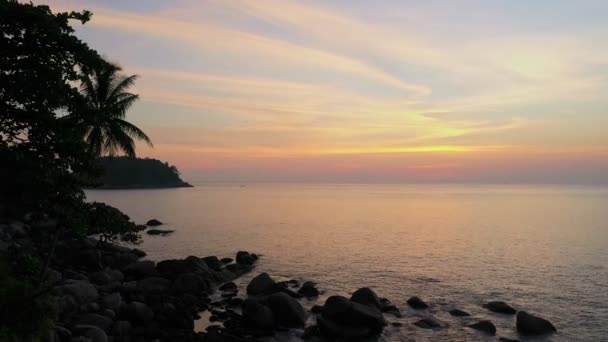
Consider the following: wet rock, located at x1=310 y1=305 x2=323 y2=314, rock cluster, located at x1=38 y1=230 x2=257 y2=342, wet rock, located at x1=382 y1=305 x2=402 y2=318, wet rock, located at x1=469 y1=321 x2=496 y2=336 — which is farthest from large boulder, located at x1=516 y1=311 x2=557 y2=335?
rock cluster, located at x1=38 y1=230 x2=257 y2=342

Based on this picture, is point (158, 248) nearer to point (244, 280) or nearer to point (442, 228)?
point (244, 280)

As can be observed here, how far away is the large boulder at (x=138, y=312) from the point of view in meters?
16.8

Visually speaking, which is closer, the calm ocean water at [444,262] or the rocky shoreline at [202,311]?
the rocky shoreline at [202,311]

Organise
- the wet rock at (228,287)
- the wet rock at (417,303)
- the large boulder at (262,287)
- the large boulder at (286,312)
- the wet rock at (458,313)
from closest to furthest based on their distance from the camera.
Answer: the large boulder at (286,312), the wet rock at (458,313), the wet rock at (417,303), the large boulder at (262,287), the wet rock at (228,287)

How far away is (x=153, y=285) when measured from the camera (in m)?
21.7

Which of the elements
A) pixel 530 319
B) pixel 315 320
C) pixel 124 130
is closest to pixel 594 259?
pixel 530 319

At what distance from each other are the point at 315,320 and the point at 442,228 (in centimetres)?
4709

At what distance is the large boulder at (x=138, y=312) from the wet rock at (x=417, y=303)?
41.6ft

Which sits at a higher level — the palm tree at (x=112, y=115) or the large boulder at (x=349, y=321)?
the palm tree at (x=112, y=115)

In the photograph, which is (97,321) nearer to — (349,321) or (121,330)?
(121,330)

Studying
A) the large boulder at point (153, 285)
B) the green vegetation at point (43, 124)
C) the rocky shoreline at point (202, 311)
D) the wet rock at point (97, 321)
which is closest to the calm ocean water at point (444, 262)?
the rocky shoreline at point (202, 311)

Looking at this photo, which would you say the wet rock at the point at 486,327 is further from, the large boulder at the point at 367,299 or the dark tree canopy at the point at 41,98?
the dark tree canopy at the point at 41,98

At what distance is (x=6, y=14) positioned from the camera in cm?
1166

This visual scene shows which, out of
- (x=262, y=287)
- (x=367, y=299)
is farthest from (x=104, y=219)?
(x=367, y=299)
